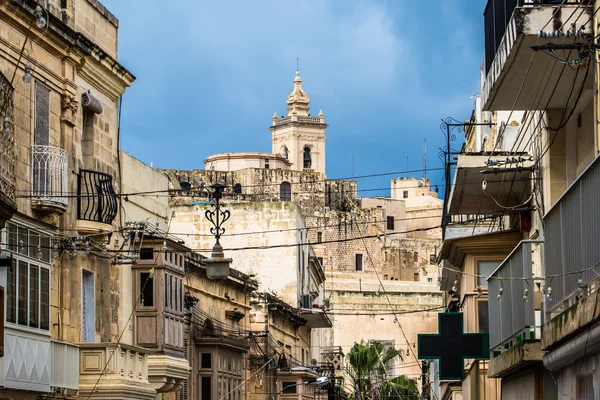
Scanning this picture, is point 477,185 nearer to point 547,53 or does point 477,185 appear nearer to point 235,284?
point 547,53

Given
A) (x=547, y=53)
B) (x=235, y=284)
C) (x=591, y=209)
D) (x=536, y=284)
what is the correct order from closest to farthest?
(x=591, y=209)
(x=547, y=53)
(x=536, y=284)
(x=235, y=284)

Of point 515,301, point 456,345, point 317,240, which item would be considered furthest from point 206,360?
point 317,240

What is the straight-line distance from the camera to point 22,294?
18.0 m

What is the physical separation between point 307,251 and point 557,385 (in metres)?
37.7

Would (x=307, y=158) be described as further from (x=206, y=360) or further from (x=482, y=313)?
(x=482, y=313)

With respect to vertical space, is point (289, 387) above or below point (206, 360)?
below

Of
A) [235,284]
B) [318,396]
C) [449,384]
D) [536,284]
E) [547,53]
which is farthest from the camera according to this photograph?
[318,396]

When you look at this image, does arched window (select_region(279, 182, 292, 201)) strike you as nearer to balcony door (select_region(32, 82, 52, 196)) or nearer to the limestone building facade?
the limestone building facade

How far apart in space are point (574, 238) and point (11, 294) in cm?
846

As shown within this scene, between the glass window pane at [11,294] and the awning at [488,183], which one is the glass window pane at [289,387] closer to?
the awning at [488,183]

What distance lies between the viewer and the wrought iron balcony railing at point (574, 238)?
424 inches

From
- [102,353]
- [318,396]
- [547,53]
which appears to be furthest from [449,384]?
[547,53]

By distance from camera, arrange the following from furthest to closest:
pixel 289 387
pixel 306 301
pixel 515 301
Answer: pixel 306 301
pixel 289 387
pixel 515 301

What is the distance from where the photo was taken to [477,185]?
64.2 ft
